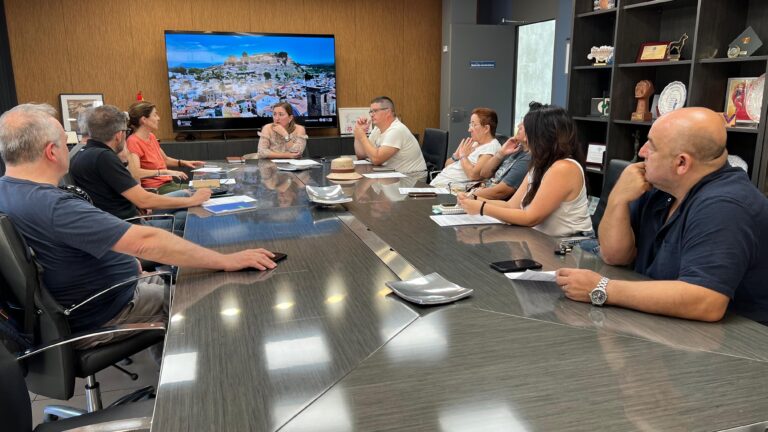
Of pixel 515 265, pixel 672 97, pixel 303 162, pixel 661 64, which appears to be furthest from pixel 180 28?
pixel 515 265

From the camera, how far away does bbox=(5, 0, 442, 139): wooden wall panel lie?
617 cm

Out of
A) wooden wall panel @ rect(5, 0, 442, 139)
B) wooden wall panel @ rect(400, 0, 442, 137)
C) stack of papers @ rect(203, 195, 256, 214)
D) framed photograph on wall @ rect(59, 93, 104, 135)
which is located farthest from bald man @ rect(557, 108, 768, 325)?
Result: framed photograph on wall @ rect(59, 93, 104, 135)

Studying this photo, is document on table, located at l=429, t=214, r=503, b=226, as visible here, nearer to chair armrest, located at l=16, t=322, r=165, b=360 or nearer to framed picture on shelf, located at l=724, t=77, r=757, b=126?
chair armrest, located at l=16, t=322, r=165, b=360

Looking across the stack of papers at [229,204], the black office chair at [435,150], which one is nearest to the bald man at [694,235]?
the stack of papers at [229,204]

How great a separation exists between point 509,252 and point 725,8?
2.82 m

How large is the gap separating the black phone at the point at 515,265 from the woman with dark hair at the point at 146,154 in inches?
125

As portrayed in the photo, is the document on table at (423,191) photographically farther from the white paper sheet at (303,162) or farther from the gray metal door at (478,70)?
the gray metal door at (478,70)

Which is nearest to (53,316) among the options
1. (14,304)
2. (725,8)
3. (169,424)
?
(14,304)

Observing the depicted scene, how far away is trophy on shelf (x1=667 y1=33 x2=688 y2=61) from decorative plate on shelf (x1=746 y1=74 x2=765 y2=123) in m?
0.61

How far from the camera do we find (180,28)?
655 centimetres

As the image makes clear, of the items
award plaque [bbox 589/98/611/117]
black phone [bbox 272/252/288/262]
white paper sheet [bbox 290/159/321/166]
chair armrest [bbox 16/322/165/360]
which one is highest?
award plaque [bbox 589/98/611/117]

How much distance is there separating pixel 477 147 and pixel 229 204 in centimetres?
205

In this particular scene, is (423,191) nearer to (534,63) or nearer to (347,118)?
(347,118)

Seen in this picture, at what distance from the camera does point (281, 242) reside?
7.20ft
